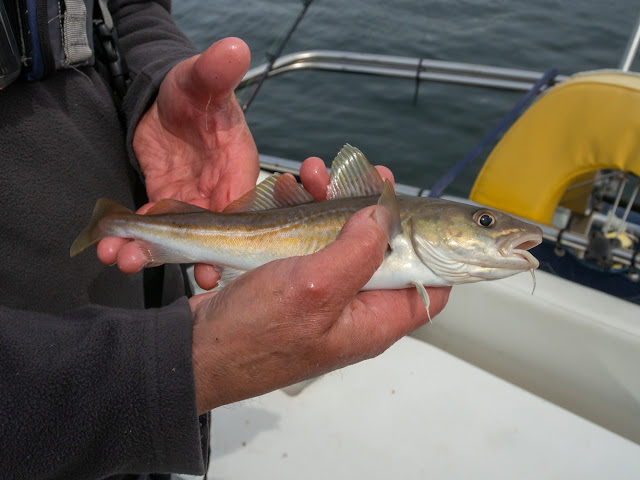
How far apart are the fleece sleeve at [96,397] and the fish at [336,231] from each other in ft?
3.17

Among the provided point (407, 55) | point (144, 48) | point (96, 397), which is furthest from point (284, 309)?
point (407, 55)

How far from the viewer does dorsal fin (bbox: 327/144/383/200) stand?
2822 millimetres

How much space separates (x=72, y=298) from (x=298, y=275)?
Result: 1.53m

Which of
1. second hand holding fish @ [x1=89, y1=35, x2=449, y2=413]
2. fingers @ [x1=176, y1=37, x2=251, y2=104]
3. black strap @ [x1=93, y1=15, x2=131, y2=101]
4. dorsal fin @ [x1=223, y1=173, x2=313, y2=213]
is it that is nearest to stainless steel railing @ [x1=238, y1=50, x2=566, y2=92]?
black strap @ [x1=93, y1=15, x2=131, y2=101]

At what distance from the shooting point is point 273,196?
115 inches

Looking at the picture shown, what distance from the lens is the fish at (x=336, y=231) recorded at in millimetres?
2557

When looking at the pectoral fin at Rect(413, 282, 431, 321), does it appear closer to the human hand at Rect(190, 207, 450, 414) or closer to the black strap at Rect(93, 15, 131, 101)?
the human hand at Rect(190, 207, 450, 414)

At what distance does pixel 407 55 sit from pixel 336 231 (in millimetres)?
9229

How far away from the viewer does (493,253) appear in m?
2.55

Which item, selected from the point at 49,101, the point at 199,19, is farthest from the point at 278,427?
the point at 199,19

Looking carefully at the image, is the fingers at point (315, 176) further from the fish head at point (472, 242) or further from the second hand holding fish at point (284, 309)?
the fish head at point (472, 242)

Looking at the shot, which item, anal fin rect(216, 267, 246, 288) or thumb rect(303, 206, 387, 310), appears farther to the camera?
anal fin rect(216, 267, 246, 288)

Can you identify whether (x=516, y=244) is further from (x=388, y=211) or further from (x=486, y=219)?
(x=388, y=211)

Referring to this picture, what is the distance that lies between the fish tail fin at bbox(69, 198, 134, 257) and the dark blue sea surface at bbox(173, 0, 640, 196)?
19.5ft
